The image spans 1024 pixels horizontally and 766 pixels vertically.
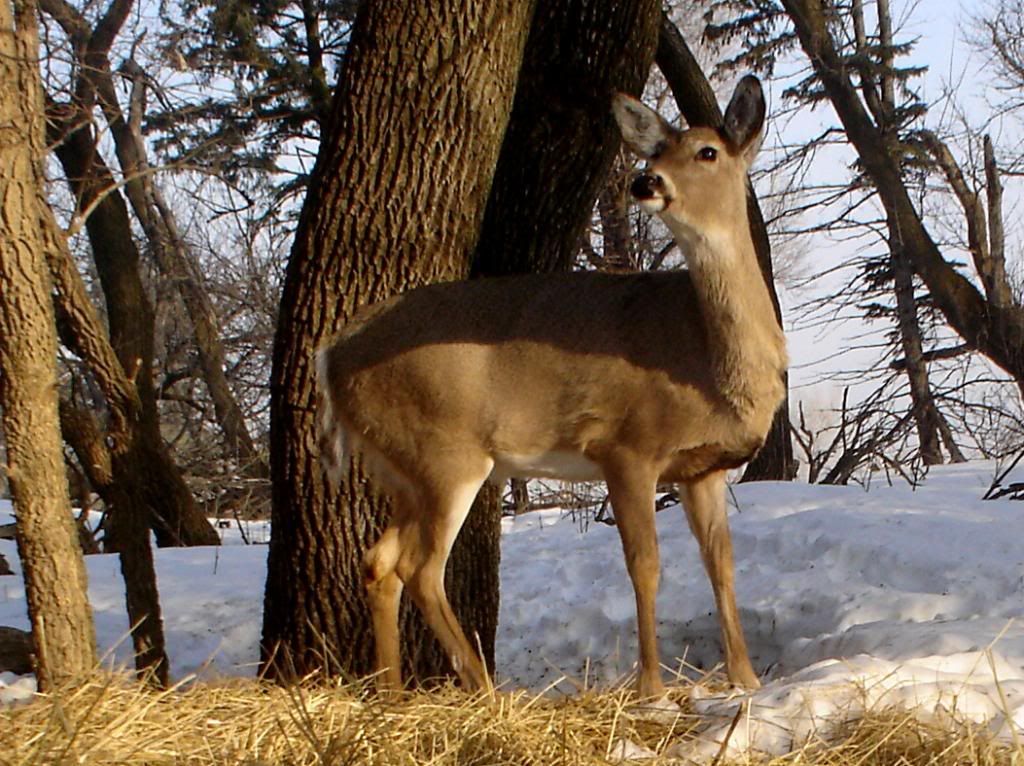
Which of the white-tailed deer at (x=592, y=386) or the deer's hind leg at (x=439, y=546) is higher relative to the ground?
the white-tailed deer at (x=592, y=386)

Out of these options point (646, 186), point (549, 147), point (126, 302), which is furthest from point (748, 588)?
point (126, 302)

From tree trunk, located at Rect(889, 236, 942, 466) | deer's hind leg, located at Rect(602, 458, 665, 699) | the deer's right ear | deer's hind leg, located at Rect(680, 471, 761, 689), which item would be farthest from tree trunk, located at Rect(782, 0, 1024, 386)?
deer's hind leg, located at Rect(602, 458, 665, 699)

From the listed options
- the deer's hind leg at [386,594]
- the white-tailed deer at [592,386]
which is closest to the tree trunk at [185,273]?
the white-tailed deer at [592,386]

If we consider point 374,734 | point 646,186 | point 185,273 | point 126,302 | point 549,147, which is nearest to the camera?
point 374,734

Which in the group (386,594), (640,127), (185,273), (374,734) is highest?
(185,273)

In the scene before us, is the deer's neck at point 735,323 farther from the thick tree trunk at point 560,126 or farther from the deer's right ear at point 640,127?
the thick tree trunk at point 560,126

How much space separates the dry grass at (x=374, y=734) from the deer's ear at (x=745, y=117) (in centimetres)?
202

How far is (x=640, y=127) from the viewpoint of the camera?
4375mm

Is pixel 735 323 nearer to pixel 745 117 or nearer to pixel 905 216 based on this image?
pixel 745 117

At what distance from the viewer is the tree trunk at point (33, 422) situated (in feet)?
14.0

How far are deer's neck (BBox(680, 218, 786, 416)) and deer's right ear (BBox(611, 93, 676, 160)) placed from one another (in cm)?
36

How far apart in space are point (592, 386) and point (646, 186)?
706 millimetres

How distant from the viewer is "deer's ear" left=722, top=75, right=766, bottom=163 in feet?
14.3

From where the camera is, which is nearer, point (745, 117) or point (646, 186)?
point (646, 186)
